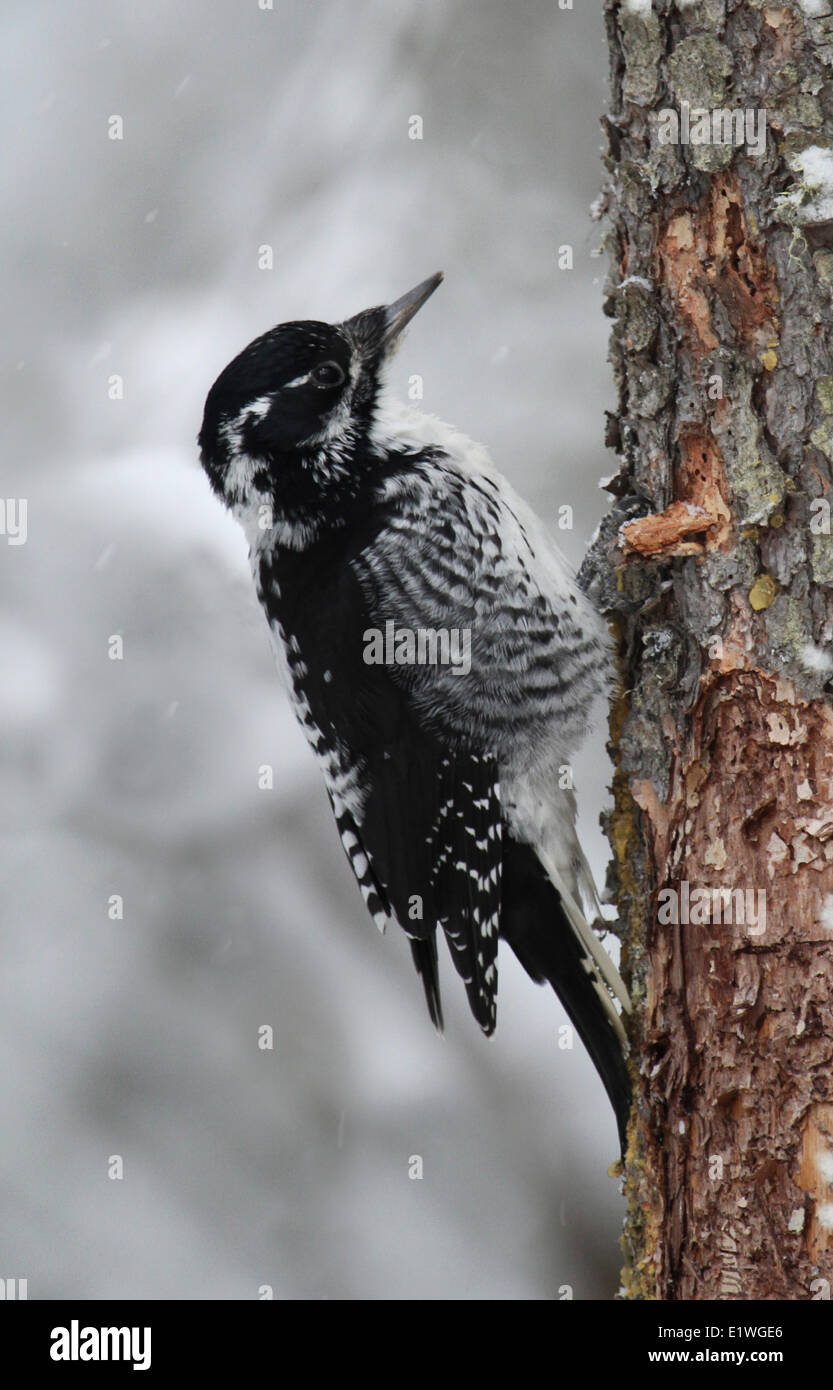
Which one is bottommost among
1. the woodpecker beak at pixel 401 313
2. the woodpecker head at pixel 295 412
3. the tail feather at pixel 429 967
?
the tail feather at pixel 429 967

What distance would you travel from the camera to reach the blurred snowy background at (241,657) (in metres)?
4.56

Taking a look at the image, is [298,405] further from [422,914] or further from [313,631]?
[422,914]

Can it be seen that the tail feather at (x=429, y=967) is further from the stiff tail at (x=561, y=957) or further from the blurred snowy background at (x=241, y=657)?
the blurred snowy background at (x=241, y=657)

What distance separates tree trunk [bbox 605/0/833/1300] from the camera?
7.31 ft

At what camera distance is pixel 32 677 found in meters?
4.66

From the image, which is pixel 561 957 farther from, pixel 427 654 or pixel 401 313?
pixel 401 313

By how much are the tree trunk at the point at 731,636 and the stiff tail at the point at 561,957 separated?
127 mm

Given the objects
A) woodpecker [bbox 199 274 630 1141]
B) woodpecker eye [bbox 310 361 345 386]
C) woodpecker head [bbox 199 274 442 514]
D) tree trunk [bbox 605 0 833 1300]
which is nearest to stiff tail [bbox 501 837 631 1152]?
woodpecker [bbox 199 274 630 1141]

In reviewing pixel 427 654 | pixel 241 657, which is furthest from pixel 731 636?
pixel 241 657

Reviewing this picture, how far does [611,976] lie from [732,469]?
1084mm

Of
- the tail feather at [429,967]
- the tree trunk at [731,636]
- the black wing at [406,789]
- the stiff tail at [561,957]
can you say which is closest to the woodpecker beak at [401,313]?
the black wing at [406,789]

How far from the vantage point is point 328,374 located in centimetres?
306

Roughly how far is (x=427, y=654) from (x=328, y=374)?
0.72 meters

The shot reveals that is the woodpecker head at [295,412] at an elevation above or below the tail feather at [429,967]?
above
